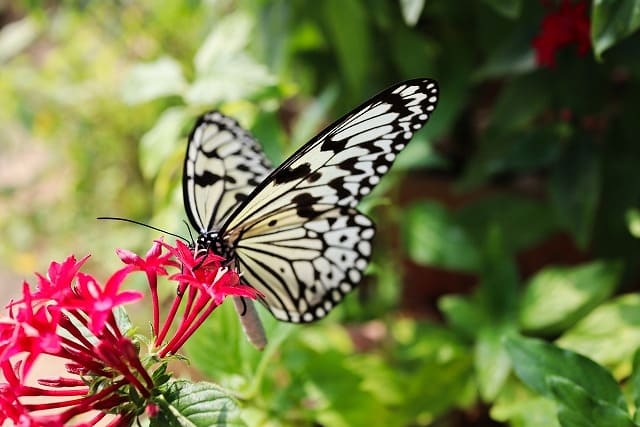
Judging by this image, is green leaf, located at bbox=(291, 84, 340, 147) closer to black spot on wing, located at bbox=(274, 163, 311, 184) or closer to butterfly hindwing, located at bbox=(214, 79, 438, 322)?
butterfly hindwing, located at bbox=(214, 79, 438, 322)

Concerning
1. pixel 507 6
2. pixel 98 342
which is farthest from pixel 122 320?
pixel 507 6

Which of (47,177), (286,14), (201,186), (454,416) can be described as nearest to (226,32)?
(286,14)

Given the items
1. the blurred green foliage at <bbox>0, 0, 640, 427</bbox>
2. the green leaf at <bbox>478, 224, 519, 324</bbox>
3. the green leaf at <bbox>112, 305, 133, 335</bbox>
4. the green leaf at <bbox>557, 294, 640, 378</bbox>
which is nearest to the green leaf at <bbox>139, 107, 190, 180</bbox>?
the blurred green foliage at <bbox>0, 0, 640, 427</bbox>

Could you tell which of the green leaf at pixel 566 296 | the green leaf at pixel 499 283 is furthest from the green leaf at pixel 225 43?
the green leaf at pixel 566 296

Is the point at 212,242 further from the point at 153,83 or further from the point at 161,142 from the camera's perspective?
the point at 153,83

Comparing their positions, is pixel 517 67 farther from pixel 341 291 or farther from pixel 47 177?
pixel 47 177
